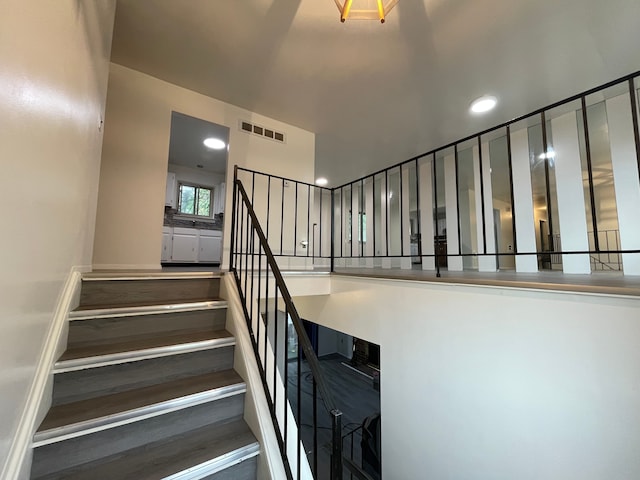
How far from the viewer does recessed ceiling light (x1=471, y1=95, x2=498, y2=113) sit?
3.22m

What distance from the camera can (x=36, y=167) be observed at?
97cm

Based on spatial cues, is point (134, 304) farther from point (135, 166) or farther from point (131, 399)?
point (135, 166)

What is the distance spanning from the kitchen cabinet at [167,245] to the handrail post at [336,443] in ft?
17.6

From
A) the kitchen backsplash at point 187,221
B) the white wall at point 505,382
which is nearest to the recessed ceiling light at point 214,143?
the kitchen backsplash at point 187,221

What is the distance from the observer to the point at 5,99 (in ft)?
2.46

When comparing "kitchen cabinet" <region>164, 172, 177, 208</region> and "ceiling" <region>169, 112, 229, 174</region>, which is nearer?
"ceiling" <region>169, 112, 229, 174</region>

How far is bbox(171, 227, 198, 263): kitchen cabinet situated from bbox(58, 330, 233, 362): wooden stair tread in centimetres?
424

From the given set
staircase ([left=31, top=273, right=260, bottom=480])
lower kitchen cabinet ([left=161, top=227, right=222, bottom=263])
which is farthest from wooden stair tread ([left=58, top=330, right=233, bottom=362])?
lower kitchen cabinet ([left=161, top=227, right=222, bottom=263])

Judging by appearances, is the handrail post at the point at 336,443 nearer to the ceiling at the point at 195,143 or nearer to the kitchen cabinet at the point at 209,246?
the ceiling at the point at 195,143

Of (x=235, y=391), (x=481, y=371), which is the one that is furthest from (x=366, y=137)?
(x=235, y=391)

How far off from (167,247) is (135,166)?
111 inches

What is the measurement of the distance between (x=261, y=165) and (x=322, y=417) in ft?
17.5

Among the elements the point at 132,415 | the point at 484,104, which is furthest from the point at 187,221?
the point at 484,104

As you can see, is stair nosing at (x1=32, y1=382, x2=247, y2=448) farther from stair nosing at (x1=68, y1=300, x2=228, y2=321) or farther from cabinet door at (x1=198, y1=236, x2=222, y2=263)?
cabinet door at (x1=198, y1=236, x2=222, y2=263)
